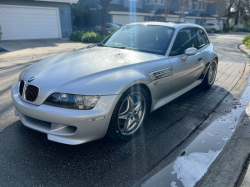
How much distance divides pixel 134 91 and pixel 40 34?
15.5 meters

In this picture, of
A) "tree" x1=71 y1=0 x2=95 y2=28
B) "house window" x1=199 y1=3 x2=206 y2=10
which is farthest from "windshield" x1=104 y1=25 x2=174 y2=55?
"house window" x1=199 y1=3 x2=206 y2=10

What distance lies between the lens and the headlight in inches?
93.1

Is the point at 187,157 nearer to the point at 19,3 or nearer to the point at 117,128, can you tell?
the point at 117,128

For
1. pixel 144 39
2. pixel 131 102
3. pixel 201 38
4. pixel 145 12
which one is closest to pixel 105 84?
pixel 131 102

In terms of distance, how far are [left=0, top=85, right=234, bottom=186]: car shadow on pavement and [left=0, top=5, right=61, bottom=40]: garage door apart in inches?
548

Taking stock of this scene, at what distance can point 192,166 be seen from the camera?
2529 mm

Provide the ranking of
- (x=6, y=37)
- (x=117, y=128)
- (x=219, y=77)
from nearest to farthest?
(x=117, y=128) < (x=219, y=77) < (x=6, y=37)

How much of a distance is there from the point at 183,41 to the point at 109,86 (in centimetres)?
223

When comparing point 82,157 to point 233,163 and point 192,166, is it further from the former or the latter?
point 233,163

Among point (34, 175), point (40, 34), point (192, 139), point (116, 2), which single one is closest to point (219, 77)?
point (192, 139)

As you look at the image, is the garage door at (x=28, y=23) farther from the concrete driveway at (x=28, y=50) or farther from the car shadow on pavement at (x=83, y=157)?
the car shadow on pavement at (x=83, y=157)

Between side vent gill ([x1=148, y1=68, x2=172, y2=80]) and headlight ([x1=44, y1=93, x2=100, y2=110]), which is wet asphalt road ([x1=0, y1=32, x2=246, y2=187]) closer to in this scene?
headlight ([x1=44, y1=93, x2=100, y2=110])

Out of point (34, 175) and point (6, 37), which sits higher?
point (6, 37)

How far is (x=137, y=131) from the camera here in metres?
3.22
